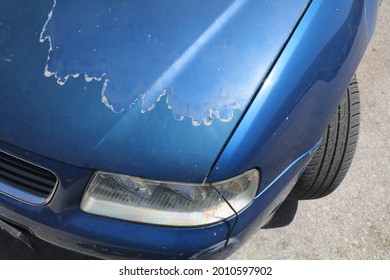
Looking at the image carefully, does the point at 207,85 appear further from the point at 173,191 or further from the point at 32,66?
the point at 32,66

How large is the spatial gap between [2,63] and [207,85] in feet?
2.39

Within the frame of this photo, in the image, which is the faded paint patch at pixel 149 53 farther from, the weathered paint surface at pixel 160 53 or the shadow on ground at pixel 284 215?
the shadow on ground at pixel 284 215

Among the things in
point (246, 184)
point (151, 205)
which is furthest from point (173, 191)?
point (246, 184)

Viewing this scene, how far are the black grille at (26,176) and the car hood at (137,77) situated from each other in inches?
4.2

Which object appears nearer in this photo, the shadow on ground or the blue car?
the blue car

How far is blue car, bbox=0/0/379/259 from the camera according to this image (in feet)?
4.92

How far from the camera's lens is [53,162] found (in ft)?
5.03

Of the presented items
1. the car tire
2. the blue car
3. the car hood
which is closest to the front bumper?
the blue car

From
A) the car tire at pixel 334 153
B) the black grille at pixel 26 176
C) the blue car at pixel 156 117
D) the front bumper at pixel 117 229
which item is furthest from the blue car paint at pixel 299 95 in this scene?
the black grille at pixel 26 176

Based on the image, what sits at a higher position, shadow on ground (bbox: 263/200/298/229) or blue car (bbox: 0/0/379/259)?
blue car (bbox: 0/0/379/259)

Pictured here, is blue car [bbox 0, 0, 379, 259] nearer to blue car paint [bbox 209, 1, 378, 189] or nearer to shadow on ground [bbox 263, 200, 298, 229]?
blue car paint [bbox 209, 1, 378, 189]

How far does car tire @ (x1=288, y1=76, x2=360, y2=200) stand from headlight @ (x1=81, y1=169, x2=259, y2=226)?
0.61 metres

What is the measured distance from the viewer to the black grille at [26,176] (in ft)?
5.29

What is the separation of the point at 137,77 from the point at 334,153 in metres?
1.01
